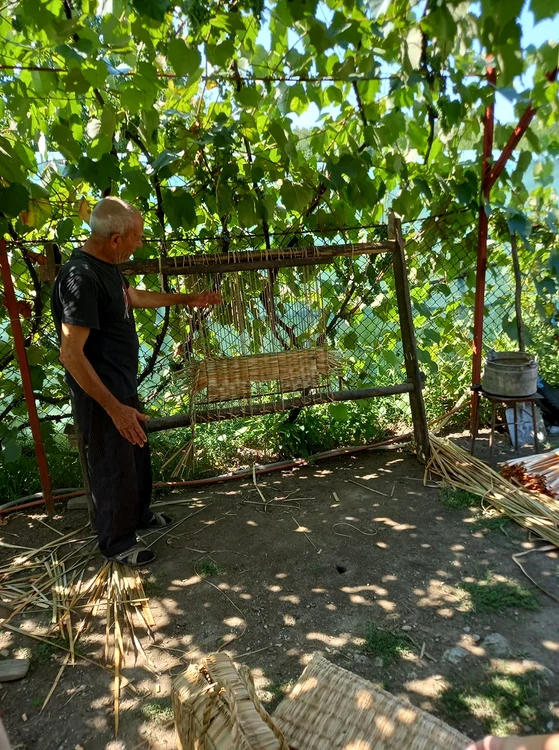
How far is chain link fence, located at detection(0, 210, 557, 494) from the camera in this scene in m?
3.56

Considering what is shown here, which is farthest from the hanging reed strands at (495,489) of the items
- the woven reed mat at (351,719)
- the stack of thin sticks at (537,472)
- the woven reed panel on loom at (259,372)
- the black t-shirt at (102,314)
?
the black t-shirt at (102,314)

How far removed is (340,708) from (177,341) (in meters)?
2.88

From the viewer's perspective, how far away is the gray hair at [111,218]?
2.66 m

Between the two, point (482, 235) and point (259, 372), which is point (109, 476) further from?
point (482, 235)

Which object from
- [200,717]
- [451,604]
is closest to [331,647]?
[451,604]

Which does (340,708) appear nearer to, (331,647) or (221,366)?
(331,647)

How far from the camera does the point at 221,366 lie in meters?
3.47

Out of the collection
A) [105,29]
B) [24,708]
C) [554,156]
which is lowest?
[24,708]

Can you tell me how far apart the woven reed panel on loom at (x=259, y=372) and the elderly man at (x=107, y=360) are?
537mm

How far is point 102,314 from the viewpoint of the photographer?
2.73 m

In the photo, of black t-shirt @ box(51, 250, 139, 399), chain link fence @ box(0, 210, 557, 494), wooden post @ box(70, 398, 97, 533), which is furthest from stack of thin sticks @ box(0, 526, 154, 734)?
black t-shirt @ box(51, 250, 139, 399)

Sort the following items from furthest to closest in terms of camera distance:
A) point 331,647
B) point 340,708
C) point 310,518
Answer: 1. point 310,518
2. point 331,647
3. point 340,708

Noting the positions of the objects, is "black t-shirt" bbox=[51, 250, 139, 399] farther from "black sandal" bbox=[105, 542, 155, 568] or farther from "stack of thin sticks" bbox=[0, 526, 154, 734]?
"stack of thin sticks" bbox=[0, 526, 154, 734]

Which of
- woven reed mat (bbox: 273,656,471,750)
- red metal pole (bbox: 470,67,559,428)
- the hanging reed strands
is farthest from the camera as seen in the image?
red metal pole (bbox: 470,67,559,428)
